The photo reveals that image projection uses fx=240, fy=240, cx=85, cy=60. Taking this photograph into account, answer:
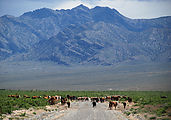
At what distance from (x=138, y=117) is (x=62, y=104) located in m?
17.2

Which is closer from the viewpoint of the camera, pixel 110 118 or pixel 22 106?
pixel 110 118

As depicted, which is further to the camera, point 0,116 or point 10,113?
point 10,113

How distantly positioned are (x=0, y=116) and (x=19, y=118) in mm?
1906

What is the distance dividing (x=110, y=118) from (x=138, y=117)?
336 centimetres

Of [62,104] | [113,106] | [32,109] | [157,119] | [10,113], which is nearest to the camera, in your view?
[157,119]

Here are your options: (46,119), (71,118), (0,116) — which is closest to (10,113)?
(0,116)

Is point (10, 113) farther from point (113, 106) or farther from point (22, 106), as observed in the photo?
point (113, 106)

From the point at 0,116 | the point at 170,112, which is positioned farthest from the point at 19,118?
the point at 170,112

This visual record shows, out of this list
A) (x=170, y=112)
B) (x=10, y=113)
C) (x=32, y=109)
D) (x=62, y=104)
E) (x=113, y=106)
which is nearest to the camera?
(x=170, y=112)

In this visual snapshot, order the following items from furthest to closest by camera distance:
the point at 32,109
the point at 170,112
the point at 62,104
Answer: the point at 62,104, the point at 32,109, the point at 170,112

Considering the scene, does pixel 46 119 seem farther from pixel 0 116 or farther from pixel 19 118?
pixel 0 116

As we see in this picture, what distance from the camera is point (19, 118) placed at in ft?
81.8

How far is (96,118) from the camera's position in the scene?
84.6ft

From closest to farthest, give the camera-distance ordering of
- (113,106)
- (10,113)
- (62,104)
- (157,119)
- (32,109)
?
(157,119) → (10,113) → (32,109) → (113,106) → (62,104)
